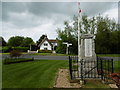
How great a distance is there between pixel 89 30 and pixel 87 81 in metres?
24.7

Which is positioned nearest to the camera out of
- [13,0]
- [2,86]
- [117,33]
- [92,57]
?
[2,86]

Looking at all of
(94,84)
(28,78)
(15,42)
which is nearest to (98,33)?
(94,84)

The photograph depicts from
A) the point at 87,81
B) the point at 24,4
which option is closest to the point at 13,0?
the point at 24,4

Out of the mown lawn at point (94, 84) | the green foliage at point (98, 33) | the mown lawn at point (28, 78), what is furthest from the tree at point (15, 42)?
the mown lawn at point (94, 84)

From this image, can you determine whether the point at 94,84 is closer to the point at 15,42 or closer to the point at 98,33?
the point at 98,33

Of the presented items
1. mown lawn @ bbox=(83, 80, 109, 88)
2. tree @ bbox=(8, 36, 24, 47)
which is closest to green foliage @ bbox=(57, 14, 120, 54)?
mown lawn @ bbox=(83, 80, 109, 88)

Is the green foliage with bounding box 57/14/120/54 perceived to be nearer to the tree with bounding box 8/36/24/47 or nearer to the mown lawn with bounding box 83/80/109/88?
the mown lawn with bounding box 83/80/109/88

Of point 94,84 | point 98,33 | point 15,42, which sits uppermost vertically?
point 98,33

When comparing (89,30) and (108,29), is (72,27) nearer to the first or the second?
(89,30)

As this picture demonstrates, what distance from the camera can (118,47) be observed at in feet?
91.9

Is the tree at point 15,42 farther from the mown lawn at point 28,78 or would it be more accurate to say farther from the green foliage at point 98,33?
the mown lawn at point 28,78

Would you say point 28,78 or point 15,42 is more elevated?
point 15,42

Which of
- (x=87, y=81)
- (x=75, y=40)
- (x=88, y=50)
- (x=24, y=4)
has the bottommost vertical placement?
(x=87, y=81)

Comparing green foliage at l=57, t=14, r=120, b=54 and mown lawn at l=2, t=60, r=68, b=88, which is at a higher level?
Answer: green foliage at l=57, t=14, r=120, b=54
